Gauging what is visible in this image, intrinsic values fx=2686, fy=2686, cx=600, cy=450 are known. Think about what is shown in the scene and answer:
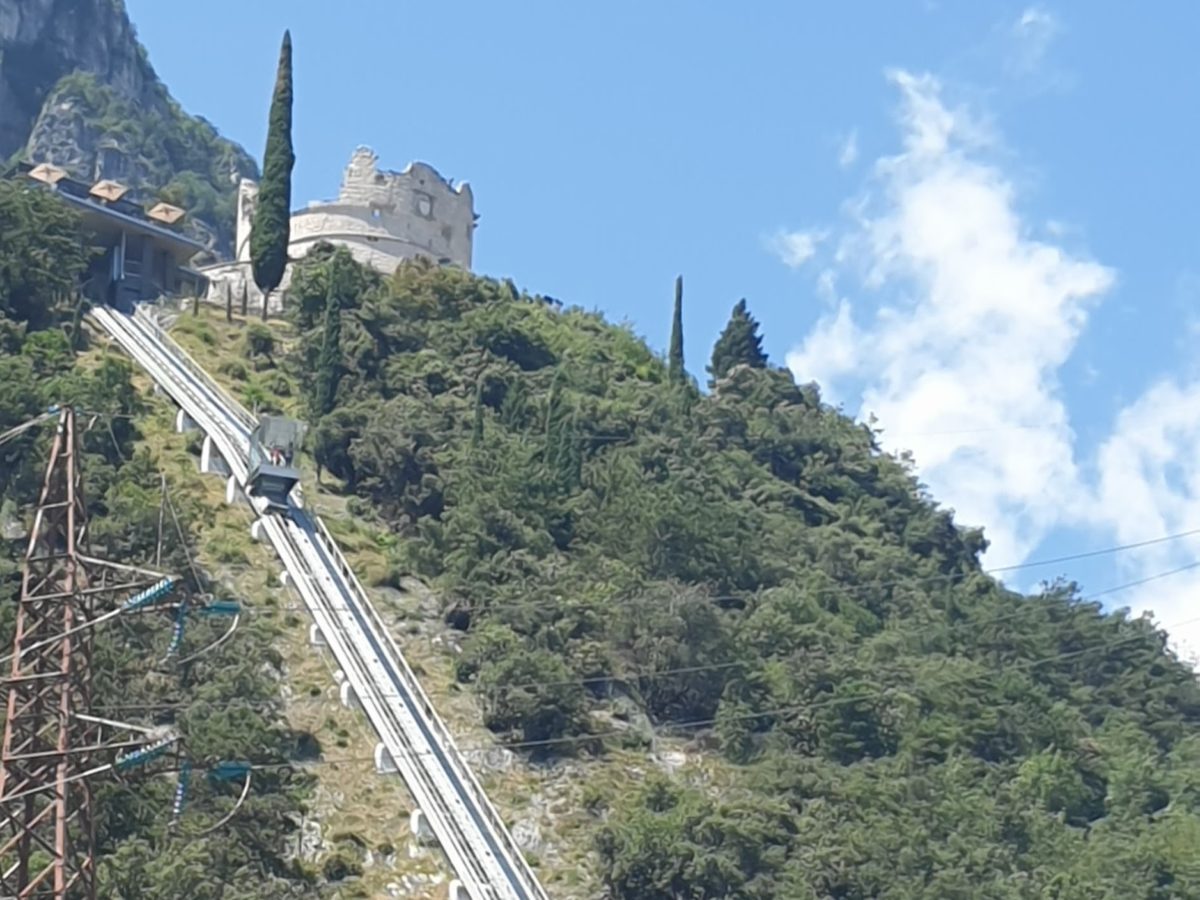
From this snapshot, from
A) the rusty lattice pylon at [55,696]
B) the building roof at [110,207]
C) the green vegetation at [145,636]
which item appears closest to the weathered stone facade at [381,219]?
the building roof at [110,207]

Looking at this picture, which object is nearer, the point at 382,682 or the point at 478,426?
the point at 382,682

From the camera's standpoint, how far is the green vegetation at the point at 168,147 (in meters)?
144

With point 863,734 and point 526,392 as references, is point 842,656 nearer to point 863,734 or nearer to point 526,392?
point 863,734

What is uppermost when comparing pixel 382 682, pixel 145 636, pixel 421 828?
pixel 145 636

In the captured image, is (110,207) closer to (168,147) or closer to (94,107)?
(94,107)

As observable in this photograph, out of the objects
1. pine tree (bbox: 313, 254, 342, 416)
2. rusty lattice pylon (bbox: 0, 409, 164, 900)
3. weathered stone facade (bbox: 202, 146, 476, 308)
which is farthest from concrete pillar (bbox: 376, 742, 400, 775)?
weathered stone facade (bbox: 202, 146, 476, 308)

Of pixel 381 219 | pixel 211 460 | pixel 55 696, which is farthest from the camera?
pixel 381 219

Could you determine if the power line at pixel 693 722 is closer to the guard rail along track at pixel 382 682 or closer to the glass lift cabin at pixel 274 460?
the guard rail along track at pixel 382 682

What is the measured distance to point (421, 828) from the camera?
49625 mm

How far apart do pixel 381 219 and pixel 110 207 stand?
11481 mm

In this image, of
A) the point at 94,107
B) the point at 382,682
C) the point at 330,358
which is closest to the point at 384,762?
the point at 382,682

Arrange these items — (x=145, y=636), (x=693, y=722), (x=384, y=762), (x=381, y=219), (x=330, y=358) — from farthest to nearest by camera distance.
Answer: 1. (x=381, y=219)
2. (x=330, y=358)
3. (x=693, y=722)
4. (x=384, y=762)
5. (x=145, y=636)

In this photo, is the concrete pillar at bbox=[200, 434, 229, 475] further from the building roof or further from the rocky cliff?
the rocky cliff

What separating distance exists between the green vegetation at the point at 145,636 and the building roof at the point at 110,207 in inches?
335
